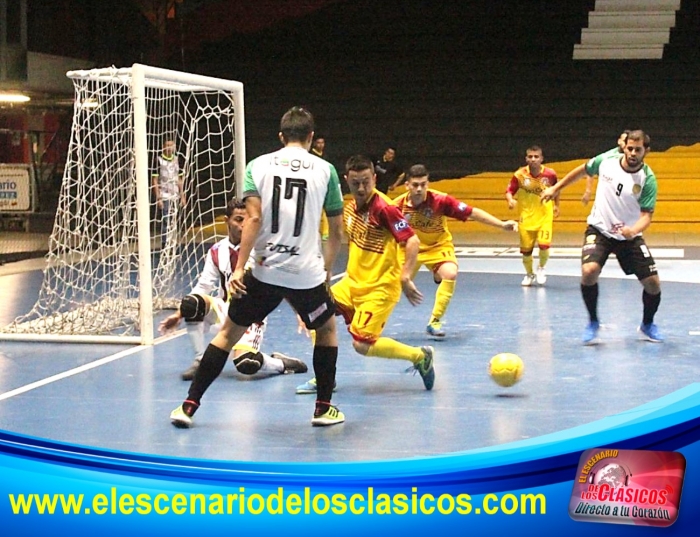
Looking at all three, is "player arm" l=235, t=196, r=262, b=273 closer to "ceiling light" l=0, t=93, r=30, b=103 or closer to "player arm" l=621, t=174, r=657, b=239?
"player arm" l=621, t=174, r=657, b=239

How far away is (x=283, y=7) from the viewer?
2972 cm

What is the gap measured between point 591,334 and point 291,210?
4.31 m

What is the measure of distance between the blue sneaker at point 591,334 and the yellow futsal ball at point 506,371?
7.29ft

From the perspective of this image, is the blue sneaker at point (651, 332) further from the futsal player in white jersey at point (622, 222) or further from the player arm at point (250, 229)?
the player arm at point (250, 229)

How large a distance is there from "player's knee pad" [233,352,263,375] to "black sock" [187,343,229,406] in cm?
164

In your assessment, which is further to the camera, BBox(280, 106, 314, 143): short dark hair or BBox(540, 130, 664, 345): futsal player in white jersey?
BBox(540, 130, 664, 345): futsal player in white jersey

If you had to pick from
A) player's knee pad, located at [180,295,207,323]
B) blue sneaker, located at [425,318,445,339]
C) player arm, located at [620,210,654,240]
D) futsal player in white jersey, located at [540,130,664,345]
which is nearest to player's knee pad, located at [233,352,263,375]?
Result: player's knee pad, located at [180,295,207,323]

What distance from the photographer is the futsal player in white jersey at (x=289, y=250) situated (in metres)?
6.44

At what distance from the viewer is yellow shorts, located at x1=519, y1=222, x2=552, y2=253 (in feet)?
47.9

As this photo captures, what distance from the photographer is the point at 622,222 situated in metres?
9.63

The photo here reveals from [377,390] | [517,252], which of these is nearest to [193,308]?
[377,390]

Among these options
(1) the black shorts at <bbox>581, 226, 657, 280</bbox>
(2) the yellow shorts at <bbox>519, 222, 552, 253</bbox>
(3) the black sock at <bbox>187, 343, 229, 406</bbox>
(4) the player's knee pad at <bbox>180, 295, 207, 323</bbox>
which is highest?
(1) the black shorts at <bbox>581, 226, 657, 280</bbox>

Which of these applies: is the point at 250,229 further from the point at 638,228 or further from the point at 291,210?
the point at 638,228

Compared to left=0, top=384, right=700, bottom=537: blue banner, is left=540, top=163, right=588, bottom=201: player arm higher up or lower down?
higher up
